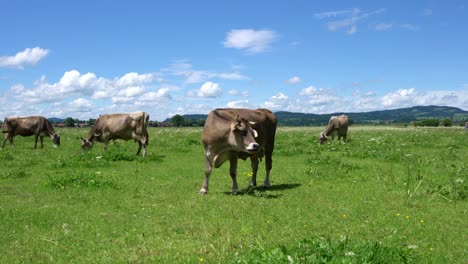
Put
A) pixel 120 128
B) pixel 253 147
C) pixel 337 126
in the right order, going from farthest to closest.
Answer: pixel 337 126 → pixel 120 128 → pixel 253 147

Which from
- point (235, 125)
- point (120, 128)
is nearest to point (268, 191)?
point (235, 125)

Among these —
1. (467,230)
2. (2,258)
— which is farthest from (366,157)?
(2,258)

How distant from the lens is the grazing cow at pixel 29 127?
111 feet

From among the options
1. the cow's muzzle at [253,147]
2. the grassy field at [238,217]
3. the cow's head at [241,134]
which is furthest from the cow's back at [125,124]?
the cow's muzzle at [253,147]

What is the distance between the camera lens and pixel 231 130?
44.7ft

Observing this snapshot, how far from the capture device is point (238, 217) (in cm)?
1054

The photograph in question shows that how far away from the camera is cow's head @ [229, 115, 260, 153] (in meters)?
13.5

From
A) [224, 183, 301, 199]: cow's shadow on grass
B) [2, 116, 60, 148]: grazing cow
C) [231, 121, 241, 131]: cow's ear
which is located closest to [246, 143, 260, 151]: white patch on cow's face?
[231, 121, 241, 131]: cow's ear

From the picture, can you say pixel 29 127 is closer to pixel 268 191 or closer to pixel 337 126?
pixel 337 126

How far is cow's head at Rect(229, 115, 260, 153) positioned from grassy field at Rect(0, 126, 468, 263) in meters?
1.60

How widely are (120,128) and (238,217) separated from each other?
19.4 m

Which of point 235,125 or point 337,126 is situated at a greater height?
point 235,125

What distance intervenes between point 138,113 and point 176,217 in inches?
747

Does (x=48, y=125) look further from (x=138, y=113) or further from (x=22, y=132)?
(x=138, y=113)
